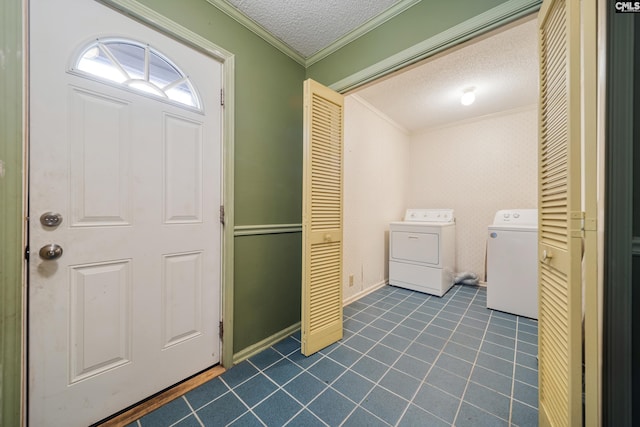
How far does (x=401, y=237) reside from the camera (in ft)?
10.3

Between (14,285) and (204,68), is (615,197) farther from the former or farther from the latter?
(14,285)

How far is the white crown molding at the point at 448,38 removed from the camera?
1.13 meters

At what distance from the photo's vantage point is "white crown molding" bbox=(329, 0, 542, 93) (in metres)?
1.13

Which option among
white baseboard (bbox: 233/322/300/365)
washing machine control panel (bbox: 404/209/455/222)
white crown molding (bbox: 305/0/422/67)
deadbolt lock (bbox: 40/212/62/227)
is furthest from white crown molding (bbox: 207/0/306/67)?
washing machine control panel (bbox: 404/209/455/222)

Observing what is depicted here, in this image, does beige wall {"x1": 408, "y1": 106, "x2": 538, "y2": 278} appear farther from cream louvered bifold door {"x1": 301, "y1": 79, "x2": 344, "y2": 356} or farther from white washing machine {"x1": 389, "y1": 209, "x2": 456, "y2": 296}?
cream louvered bifold door {"x1": 301, "y1": 79, "x2": 344, "y2": 356}

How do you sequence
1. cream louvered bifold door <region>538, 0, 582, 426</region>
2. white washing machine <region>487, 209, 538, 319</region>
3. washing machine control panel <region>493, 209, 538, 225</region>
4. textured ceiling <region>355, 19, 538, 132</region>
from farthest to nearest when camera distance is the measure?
1. washing machine control panel <region>493, 209, 538, 225</region>
2. white washing machine <region>487, 209, 538, 319</region>
3. textured ceiling <region>355, 19, 538, 132</region>
4. cream louvered bifold door <region>538, 0, 582, 426</region>

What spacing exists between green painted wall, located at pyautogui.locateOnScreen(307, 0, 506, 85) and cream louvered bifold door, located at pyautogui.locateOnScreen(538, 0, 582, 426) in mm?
429

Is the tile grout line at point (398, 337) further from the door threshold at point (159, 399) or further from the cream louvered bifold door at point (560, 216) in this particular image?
the cream louvered bifold door at point (560, 216)

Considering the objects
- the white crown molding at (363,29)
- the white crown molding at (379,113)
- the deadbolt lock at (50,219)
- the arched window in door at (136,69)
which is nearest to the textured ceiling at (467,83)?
the white crown molding at (379,113)

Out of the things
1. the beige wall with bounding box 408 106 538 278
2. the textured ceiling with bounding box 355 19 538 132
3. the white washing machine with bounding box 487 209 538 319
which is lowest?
the white washing machine with bounding box 487 209 538 319

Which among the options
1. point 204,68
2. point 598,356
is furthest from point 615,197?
point 204,68

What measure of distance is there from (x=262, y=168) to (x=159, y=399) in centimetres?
149

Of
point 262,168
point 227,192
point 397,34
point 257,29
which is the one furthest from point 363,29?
point 227,192

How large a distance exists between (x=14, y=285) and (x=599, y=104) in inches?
90.4
